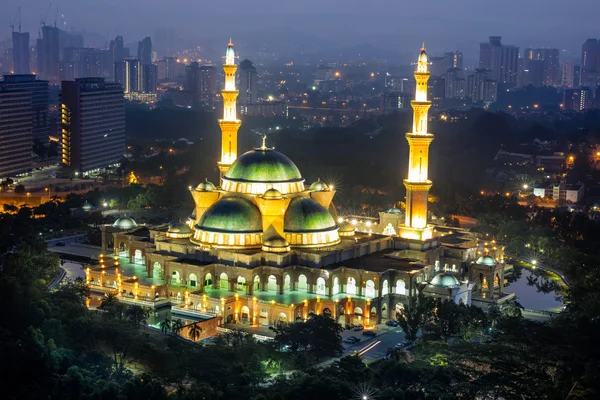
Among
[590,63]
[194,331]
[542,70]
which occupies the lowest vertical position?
[194,331]

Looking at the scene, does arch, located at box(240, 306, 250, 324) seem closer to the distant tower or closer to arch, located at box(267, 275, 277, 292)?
arch, located at box(267, 275, 277, 292)

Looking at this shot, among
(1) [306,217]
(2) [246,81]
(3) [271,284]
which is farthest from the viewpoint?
(2) [246,81]

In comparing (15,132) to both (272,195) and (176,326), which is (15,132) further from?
(176,326)

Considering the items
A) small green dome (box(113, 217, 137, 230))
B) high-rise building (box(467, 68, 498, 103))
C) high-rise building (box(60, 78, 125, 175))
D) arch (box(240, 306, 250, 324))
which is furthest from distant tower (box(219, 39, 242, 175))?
high-rise building (box(467, 68, 498, 103))

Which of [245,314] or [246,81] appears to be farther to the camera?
[246,81]

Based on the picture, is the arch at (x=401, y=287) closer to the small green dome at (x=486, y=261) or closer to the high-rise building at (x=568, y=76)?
the small green dome at (x=486, y=261)

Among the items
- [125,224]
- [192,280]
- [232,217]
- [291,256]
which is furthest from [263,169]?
[125,224]

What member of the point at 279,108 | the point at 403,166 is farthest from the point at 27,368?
the point at 279,108
